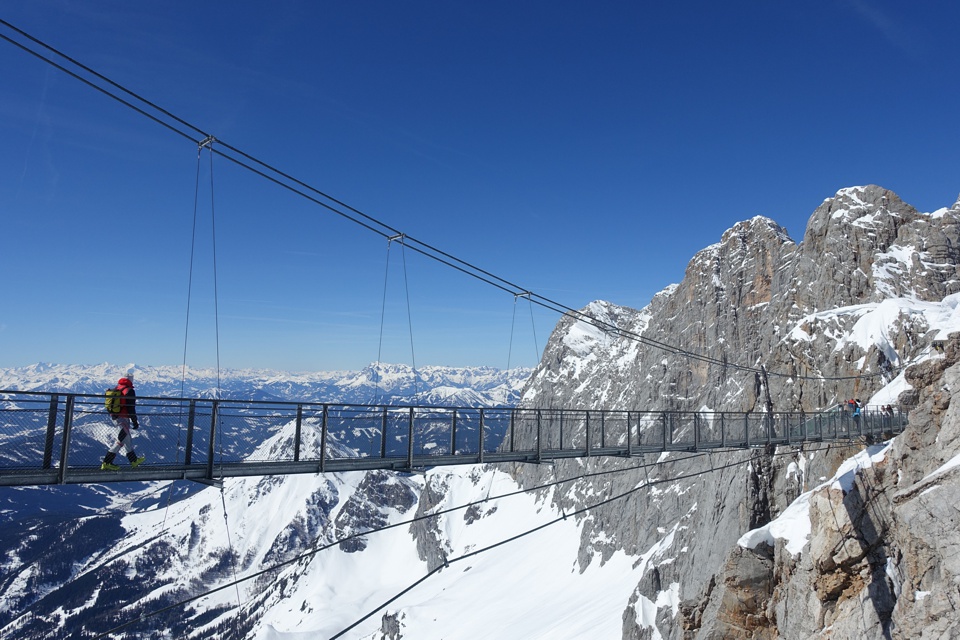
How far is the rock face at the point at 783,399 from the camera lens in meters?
24.0

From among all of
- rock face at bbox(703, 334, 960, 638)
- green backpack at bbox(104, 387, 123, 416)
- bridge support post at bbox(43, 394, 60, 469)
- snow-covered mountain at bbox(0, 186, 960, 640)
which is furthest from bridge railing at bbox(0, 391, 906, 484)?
rock face at bbox(703, 334, 960, 638)

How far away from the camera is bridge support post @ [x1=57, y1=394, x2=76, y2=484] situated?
31.6ft

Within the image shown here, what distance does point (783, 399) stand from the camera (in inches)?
2386

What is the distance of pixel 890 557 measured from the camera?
22266 mm

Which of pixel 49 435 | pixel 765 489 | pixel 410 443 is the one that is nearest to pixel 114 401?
pixel 49 435

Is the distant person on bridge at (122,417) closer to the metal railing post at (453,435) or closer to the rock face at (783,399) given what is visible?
the metal railing post at (453,435)

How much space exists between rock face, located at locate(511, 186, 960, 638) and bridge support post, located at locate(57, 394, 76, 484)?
16699 millimetres

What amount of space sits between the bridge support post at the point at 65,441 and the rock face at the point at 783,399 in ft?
54.8

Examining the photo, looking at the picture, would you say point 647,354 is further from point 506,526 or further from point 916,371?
point 916,371

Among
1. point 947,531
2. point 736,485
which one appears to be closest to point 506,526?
point 736,485

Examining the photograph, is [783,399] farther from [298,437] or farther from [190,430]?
[190,430]

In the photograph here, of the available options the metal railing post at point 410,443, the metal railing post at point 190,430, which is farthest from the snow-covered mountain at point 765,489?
the metal railing post at point 190,430

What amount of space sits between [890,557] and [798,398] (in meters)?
36.1

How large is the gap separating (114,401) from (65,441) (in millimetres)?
1062
